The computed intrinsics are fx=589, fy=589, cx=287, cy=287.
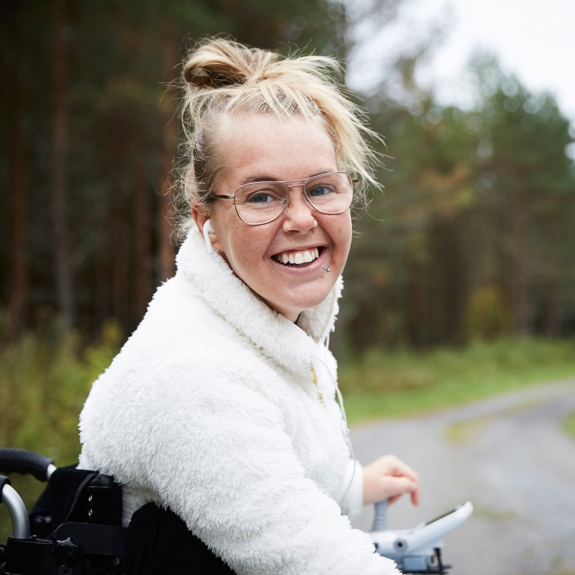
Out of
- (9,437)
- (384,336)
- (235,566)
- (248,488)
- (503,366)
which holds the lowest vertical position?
(235,566)

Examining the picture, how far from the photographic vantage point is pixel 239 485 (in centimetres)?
121

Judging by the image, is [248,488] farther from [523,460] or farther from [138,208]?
[138,208]

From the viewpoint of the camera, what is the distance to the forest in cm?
1245

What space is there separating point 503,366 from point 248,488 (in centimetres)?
2278

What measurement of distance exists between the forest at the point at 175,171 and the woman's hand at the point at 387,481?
1.27m

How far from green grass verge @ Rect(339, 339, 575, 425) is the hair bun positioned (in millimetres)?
9847

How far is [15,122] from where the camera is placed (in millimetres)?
13672

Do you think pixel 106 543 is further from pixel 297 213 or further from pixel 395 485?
pixel 395 485

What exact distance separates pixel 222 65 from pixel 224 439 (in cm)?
110

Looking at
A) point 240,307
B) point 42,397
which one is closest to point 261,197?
point 240,307

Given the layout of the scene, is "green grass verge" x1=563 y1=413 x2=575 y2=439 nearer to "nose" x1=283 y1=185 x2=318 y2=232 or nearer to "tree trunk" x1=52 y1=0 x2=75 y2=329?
"nose" x1=283 y1=185 x2=318 y2=232

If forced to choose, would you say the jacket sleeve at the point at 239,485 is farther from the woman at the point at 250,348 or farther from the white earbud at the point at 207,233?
the white earbud at the point at 207,233

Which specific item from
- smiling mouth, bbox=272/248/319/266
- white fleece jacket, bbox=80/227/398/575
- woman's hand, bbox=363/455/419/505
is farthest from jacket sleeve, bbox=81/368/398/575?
woman's hand, bbox=363/455/419/505

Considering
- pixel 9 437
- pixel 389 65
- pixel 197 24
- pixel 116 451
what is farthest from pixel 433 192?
pixel 116 451
